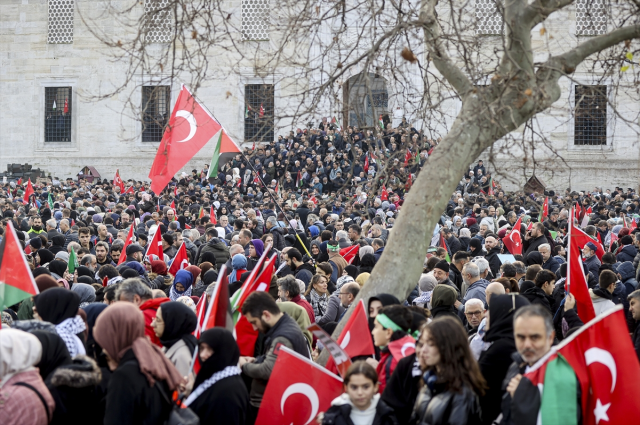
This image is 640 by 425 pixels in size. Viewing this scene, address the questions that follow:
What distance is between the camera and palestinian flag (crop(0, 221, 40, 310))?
16.5 feet

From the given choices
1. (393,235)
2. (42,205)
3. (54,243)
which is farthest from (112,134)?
(393,235)

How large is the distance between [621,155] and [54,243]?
86.1 feet

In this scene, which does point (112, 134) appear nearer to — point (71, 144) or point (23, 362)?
point (71, 144)

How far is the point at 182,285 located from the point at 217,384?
4.12m

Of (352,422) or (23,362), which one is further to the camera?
(352,422)

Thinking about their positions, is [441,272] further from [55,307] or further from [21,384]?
[21,384]

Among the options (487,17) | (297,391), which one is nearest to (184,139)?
(487,17)

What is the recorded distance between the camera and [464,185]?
891 inches

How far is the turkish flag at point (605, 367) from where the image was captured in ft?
11.6

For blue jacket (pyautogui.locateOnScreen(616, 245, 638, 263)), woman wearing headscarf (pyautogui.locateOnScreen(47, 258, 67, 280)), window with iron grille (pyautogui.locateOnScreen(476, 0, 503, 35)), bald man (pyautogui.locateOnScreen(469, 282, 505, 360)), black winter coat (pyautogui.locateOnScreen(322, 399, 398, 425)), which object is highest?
window with iron grille (pyautogui.locateOnScreen(476, 0, 503, 35))

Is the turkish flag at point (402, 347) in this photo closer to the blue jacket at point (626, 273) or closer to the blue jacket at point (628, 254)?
the blue jacket at point (626, 273)

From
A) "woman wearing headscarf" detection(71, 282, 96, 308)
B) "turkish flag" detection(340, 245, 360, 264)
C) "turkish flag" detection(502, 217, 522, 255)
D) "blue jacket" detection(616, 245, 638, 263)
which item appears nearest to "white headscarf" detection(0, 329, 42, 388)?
"woman wearing headscarf" detection(71, 282, 96, 308)

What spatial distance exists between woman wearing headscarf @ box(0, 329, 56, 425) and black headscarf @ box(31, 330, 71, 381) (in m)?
0.09

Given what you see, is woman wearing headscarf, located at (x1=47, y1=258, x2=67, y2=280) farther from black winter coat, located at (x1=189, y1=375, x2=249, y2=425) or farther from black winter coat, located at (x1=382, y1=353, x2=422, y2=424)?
black winter coat, located at (x1=382, y1=353, x2=422, y2=424)
